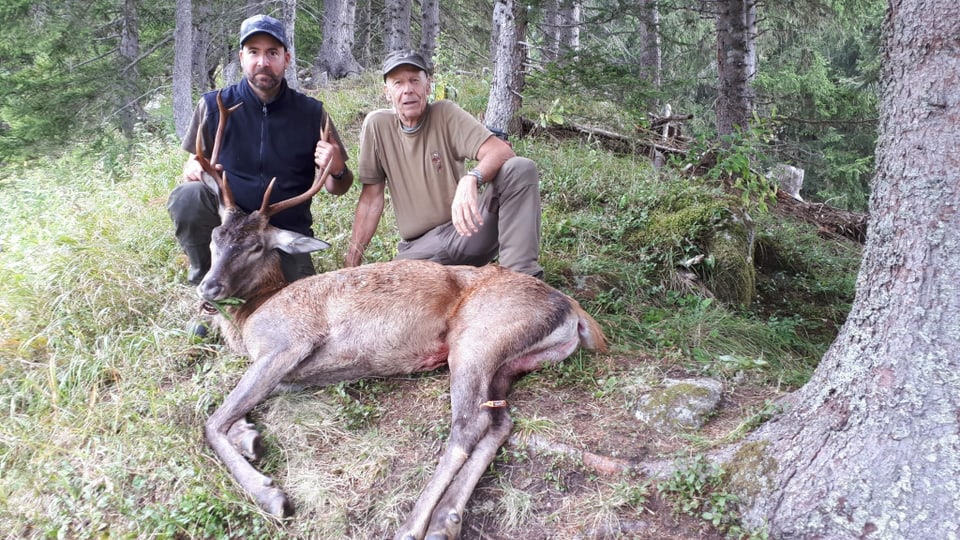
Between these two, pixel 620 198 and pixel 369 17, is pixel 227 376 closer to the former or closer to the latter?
pixel 620 198

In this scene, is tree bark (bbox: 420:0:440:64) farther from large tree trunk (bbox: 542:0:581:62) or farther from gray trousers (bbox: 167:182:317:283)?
gray trousers (bbox: 167:182:317:283)

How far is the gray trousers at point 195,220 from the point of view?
4719mm

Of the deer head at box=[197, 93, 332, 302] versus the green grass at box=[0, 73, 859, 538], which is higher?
the deer head at box=[197, 93, 332, 302]

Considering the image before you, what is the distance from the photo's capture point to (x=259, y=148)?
503 centimetres

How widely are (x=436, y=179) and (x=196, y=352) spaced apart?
2.33m

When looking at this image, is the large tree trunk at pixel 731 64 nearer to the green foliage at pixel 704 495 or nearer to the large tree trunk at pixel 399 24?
the green foliage at pixel 704 495

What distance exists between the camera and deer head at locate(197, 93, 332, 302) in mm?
4414

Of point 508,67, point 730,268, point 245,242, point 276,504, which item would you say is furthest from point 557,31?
point 276,504

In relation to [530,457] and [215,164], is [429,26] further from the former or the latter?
[530,457]

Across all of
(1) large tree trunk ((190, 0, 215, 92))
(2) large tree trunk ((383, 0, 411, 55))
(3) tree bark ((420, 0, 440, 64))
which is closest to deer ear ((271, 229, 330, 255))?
(2) large tree trunk ((383, 0, 411, 55))

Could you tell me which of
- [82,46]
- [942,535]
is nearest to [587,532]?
[942,535]

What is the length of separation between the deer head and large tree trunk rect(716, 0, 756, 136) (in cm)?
572

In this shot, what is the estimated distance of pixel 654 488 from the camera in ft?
10.1

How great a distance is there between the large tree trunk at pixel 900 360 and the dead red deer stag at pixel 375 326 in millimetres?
1548
